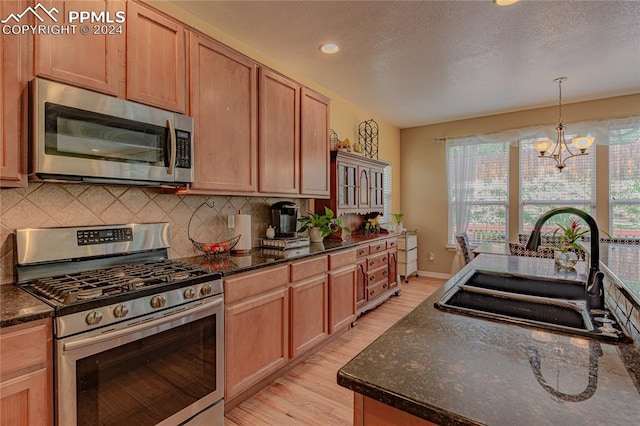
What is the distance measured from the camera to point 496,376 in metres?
0.74

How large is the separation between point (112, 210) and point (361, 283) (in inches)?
102

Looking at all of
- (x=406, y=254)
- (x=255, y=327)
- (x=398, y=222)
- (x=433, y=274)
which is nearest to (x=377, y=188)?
(x=398, y=222)

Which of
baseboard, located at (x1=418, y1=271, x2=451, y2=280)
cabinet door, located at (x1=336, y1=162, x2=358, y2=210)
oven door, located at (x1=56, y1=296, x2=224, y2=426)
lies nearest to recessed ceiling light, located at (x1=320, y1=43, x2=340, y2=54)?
cabinet door, located at (x1=336, y1=162, x2=358, y2=210)

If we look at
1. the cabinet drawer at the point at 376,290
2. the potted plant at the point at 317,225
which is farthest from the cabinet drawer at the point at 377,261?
the potted plant at the point at 317,225

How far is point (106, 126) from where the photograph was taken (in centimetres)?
171

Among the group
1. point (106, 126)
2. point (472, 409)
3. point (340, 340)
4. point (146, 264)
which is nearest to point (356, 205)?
point (340, 340)

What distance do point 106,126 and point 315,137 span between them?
6.45 ft

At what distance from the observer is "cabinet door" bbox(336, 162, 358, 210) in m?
3.85

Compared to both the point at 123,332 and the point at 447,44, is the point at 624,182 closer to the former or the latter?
the point at 447,44

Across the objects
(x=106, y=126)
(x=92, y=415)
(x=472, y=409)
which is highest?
(x=106, y=126)

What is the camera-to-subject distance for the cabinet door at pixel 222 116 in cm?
217

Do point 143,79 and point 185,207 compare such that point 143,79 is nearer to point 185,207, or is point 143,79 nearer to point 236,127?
point 236,127

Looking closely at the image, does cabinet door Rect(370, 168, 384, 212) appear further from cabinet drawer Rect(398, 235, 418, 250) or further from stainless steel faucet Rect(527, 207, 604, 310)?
stainless steel faucet Rect(527, 207, 604, 310)

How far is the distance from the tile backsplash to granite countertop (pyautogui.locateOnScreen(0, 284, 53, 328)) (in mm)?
310
